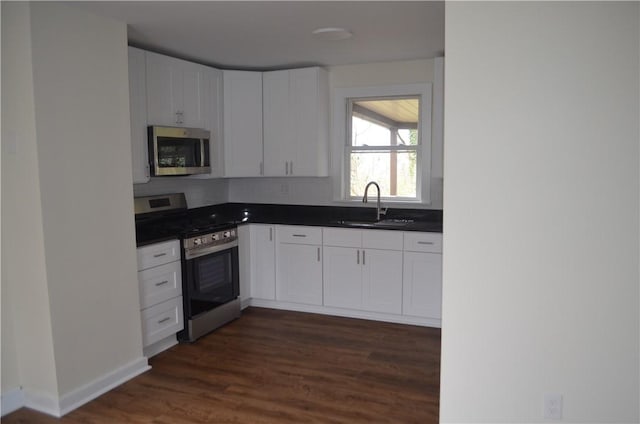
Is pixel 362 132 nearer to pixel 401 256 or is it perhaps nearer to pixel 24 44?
pixel 401 256

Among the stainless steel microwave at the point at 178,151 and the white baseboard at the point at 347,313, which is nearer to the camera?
the stainless steel microwave at the point at 178,151

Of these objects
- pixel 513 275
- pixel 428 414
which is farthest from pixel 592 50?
pixel 428 414

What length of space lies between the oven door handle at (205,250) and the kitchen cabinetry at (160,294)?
0.08 metres

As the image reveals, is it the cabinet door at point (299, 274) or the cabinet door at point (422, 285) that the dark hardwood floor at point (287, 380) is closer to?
the cabinet door at point (422, 285)

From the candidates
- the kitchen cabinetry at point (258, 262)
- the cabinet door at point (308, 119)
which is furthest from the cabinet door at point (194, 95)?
the kitchen cabinetry at point (258, 262)

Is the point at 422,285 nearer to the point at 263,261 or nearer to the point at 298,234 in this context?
the point at 298,234

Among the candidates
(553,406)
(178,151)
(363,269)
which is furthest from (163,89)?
(553,406)

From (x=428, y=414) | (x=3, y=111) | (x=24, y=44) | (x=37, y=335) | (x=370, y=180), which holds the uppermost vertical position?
(x=24, y=44)

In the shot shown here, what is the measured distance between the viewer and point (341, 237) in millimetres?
4426

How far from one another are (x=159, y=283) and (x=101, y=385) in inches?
31.5

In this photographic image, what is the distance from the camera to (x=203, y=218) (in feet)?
16.0

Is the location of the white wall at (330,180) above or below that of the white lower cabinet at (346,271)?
above

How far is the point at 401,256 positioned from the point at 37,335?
106 inches

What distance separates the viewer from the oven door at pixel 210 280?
3906mm
